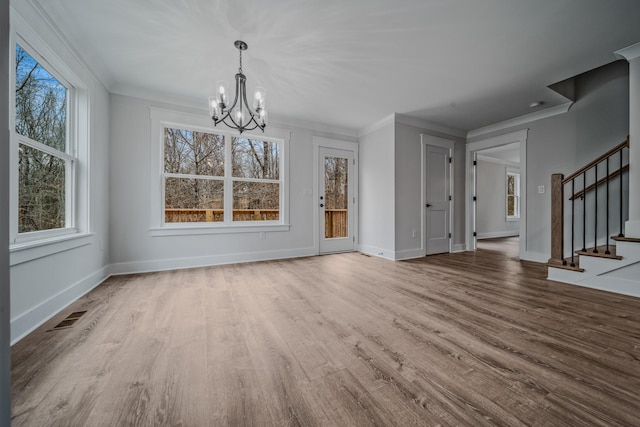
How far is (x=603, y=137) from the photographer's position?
3.39m

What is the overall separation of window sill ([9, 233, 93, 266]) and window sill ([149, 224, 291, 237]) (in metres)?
0.91

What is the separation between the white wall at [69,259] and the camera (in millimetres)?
1687

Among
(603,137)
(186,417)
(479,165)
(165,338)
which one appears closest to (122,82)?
(165,338)

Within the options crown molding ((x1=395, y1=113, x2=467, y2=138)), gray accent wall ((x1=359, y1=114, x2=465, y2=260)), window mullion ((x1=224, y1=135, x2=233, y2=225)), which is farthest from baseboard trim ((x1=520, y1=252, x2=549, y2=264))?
window mullion ((x1=224, y1=135, x2=233, y2=225))

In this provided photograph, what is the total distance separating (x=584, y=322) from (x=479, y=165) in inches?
229

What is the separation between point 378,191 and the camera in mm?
4430

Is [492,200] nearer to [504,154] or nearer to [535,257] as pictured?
[504,154]

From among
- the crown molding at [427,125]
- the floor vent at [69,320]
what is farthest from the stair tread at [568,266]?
the floor vent at [69,320]

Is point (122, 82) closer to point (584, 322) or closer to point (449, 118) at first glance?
point (449, 118)

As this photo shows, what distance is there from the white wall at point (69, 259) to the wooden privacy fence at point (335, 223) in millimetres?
3193

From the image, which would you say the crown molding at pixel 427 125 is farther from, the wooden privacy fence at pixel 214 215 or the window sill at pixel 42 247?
the window sill at pixel 42 247

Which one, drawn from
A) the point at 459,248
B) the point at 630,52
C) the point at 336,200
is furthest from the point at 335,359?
the point at 459,248

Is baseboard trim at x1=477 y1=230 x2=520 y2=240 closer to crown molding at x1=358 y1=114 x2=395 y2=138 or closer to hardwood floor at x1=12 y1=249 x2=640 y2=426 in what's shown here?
crown molding at x1=358 y1=114 x2=395 y2=138

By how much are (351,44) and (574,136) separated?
3.67m
